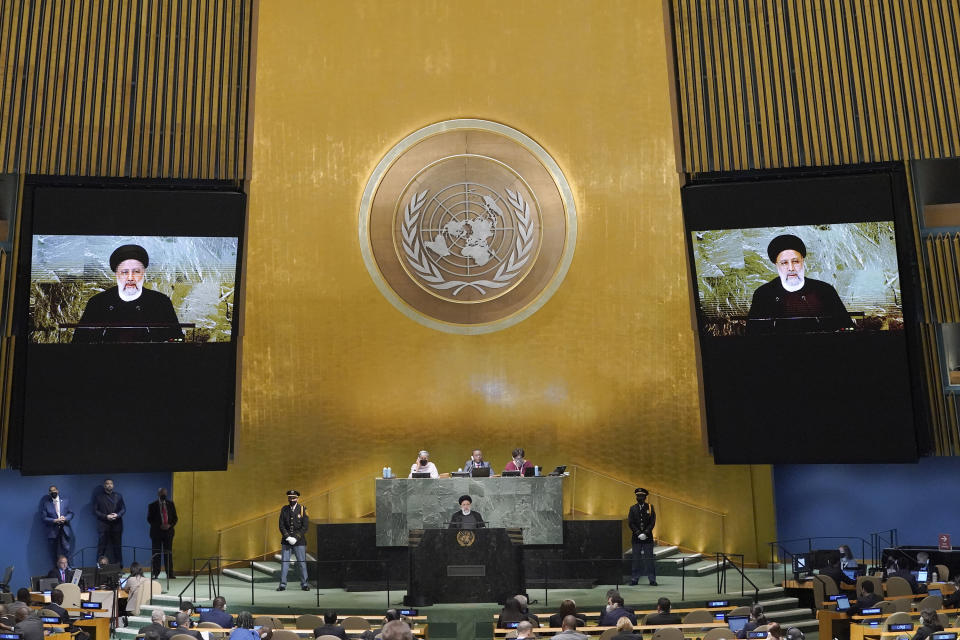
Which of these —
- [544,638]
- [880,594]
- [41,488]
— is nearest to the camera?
[544,638]

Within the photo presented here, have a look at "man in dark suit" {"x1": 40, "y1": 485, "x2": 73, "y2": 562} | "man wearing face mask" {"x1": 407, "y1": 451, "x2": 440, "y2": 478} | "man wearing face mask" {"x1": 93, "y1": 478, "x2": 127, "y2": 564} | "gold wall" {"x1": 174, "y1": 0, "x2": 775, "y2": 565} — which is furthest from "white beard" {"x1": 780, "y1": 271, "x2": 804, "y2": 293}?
"man in dark suit" {"x1": 40, "y1": 485, "x2": 73, "y2": 562}

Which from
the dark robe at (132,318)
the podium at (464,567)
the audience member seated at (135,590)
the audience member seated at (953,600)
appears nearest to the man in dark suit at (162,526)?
the audience member seated at (135,590)

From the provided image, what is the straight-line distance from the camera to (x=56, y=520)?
15.0 meters

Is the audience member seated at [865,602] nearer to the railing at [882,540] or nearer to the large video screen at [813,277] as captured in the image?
the large video screen at [813,277]

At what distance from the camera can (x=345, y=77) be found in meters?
16.5

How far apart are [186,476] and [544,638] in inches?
297

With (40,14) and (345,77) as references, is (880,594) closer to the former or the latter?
(345,77)

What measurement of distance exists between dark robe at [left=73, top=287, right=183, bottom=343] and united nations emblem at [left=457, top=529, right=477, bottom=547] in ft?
15.5

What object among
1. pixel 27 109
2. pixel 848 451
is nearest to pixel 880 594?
pixel 848 451

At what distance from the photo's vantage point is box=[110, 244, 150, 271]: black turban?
14742 millimetres

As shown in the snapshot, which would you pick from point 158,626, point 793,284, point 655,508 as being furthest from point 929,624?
point 655,508

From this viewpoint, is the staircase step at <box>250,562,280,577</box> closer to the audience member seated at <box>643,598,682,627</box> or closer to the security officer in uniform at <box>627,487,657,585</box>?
the security officer in uniform at <box>627,487,657,585</box>

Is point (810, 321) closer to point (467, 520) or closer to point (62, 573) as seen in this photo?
point (467, 520)

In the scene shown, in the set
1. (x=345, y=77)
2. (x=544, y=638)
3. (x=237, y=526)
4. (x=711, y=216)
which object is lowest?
(x=544, y=638)
